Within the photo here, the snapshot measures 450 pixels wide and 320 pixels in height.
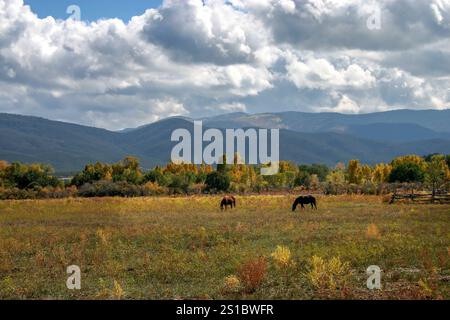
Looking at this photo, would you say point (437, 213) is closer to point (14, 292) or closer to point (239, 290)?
point (239, 290)

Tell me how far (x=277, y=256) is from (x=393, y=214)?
19.8 metres

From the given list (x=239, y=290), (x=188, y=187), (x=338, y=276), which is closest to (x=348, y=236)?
(x=338, y=276)

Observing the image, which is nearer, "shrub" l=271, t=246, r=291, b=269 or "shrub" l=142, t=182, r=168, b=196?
"shrub" l=271, t=246, r=291, b=269

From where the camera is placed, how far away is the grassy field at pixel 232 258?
14.9 m

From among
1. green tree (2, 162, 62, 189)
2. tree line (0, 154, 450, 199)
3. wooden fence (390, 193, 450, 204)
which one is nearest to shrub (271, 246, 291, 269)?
wooden fence (390, 193, 450, 204)

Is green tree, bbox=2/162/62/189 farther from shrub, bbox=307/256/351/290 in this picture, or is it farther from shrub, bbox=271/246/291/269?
shrub, bbox=307/256/351/290

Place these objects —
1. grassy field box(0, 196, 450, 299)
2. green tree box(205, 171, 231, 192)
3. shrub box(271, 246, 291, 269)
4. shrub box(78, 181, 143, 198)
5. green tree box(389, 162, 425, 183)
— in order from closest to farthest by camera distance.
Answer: grassy field box(0, 196, 450, 299) < shrub box(271, 246, 291, 269) < shrub box(78, 181, 143, 198) < green tree box(205, 171, 231, 192) < green tree box(389, 162, 425, 183)

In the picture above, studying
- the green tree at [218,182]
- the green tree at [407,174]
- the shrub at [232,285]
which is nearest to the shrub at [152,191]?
the green tree at [218,182]

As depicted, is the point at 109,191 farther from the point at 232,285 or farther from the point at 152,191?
the point at 232,285

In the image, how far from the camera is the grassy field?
14.9 meters

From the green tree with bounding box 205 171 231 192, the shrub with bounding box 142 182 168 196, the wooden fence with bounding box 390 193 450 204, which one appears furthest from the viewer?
the green tree with bounding box 205 171 231 192

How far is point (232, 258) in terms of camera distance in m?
19.7
